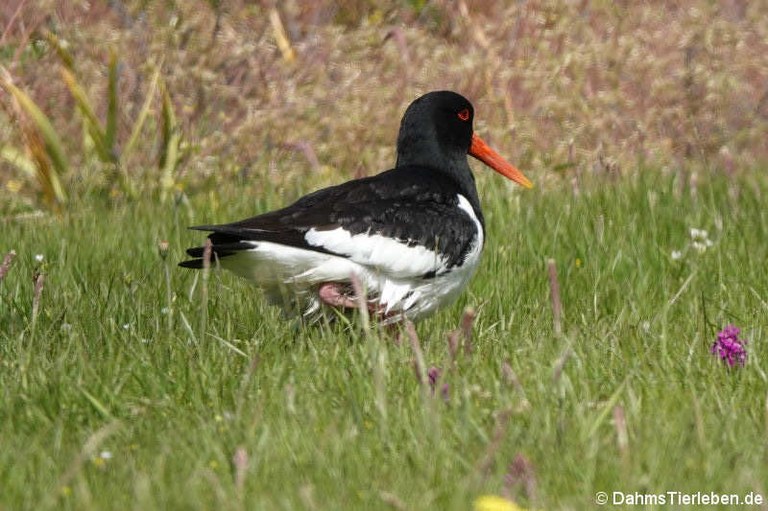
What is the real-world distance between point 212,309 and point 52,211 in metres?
2.42

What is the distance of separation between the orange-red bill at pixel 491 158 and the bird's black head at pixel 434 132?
218mm

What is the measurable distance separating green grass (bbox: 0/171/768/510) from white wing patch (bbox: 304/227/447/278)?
9.6 inches

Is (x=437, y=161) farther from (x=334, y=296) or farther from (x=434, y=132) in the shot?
(x=334, y=296)

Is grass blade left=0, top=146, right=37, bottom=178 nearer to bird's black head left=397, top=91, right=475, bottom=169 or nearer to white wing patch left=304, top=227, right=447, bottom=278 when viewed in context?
bird's black head left=397, top=91, right=475, bottom=169

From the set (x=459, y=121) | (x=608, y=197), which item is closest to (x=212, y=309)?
(x=459, y=121)

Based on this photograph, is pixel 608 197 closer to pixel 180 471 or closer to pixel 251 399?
pixel 251 399

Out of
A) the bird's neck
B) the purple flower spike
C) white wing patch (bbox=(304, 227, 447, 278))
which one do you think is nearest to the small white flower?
the bird's neck

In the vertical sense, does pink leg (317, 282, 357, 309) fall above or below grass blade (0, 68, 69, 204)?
below

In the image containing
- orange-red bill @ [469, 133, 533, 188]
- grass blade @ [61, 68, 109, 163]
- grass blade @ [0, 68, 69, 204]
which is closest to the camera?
orange-red bill @ [469, 133, 533, 188]

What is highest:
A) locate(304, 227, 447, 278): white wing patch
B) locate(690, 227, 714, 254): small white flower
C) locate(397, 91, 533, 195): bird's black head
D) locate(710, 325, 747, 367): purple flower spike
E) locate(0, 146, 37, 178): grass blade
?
locate(397, 91, 533, 195): bird's black head

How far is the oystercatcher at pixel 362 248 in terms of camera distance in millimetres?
4184

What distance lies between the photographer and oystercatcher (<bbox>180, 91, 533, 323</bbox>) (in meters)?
4.18

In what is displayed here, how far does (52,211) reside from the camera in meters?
6.60

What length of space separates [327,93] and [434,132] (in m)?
2.38
